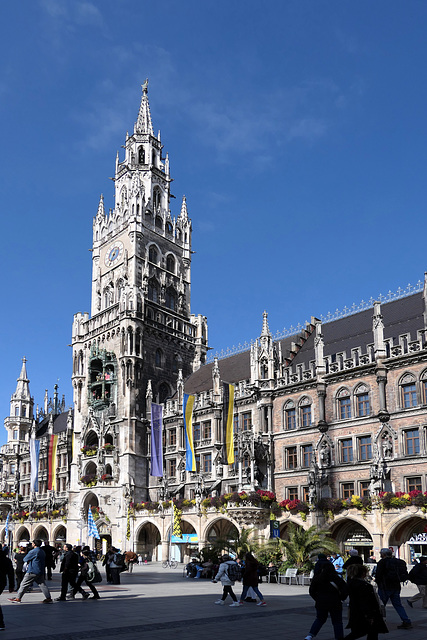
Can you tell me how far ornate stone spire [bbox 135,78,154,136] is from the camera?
75.0 metres

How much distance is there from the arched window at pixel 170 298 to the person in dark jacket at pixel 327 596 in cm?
Result: 5566

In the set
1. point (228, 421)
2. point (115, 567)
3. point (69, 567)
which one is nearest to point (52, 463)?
point (228, 421)

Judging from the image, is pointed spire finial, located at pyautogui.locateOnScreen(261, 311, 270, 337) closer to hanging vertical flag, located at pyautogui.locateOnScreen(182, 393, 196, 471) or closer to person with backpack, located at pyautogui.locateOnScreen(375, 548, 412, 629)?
hanging vertical flag, located at pyautogui.locateOnScreen(182, 393, 196, 471)

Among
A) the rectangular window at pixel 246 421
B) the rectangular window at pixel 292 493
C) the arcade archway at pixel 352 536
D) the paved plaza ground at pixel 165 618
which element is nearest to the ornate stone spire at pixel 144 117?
the rectangular window at pixel 246 421

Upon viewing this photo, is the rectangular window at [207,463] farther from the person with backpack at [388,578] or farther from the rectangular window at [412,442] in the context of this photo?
the person with backpack at [388,578]

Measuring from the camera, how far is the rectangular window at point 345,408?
44.0 m

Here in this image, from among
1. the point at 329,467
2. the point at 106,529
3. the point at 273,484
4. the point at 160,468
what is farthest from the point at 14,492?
the point at 329,467

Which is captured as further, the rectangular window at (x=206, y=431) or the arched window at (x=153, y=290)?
the arched window at (x=153, y=290)

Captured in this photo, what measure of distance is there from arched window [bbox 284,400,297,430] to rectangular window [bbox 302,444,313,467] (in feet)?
6.25

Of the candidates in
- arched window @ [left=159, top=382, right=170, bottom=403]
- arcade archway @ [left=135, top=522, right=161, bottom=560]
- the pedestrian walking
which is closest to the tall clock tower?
arched window @ [left=159, top=382, right=170, bottom=403]

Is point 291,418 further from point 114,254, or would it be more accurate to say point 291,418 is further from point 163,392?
point 114,254

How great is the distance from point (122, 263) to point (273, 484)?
28735 millimetres

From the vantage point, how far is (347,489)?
4275 centimetres

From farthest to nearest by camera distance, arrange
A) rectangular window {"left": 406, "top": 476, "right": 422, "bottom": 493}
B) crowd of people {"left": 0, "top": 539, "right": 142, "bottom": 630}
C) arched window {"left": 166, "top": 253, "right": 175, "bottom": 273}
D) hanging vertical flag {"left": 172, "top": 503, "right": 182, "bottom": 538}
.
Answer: arched window {"left": 166, "top": 253, "right": 175, "bottom": 273} → hanging vertical flag {"left": 172, "top": 503, "right": 182, "bottom": 538} → rectangular window {"left": 406, "top": 476, "right": 422, "bottom": 493} → crowd of people {"left": 0, "top": 539, "right": 142, "bottom": 630}
